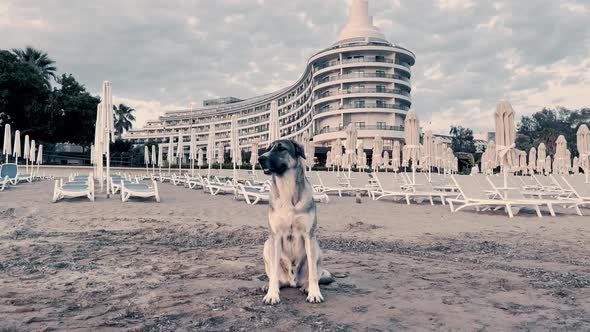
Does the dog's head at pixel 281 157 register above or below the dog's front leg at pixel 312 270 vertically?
above

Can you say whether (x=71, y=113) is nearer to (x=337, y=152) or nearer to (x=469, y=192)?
(x=337, y=152)

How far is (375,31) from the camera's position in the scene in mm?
59188

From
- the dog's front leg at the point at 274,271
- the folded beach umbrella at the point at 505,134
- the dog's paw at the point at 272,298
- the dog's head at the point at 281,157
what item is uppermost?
the folded beach umbrella at the point at 505,134

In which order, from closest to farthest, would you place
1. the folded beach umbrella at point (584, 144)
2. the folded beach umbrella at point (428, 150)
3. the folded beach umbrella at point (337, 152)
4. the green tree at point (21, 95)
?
the folded beach umbrella at point (584, 144)
the folded beach umbrella at point (428, 150)
the folded beach umbrella at point (337, 152)
the green tree at point (21, 95)

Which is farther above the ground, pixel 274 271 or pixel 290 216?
pixel 290 216

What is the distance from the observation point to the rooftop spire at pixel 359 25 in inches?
2312

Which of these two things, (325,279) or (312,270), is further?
(325,279)

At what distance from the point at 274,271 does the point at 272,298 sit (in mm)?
199

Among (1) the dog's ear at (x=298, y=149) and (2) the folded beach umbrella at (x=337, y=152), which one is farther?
(2) the folded beach umbrella at (x=337, y=152)

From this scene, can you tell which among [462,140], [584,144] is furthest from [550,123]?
[584,144]

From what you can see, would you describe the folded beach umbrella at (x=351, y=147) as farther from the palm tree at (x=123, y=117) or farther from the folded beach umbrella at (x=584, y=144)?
the palm tree at (x=123, y=117)

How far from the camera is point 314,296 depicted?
2.98 m

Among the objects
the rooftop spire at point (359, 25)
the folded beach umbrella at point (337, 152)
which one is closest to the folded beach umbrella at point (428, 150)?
the folded beach umbrella at point (337, 152)

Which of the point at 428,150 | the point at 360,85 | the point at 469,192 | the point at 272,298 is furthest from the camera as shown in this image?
the point at 360,85
